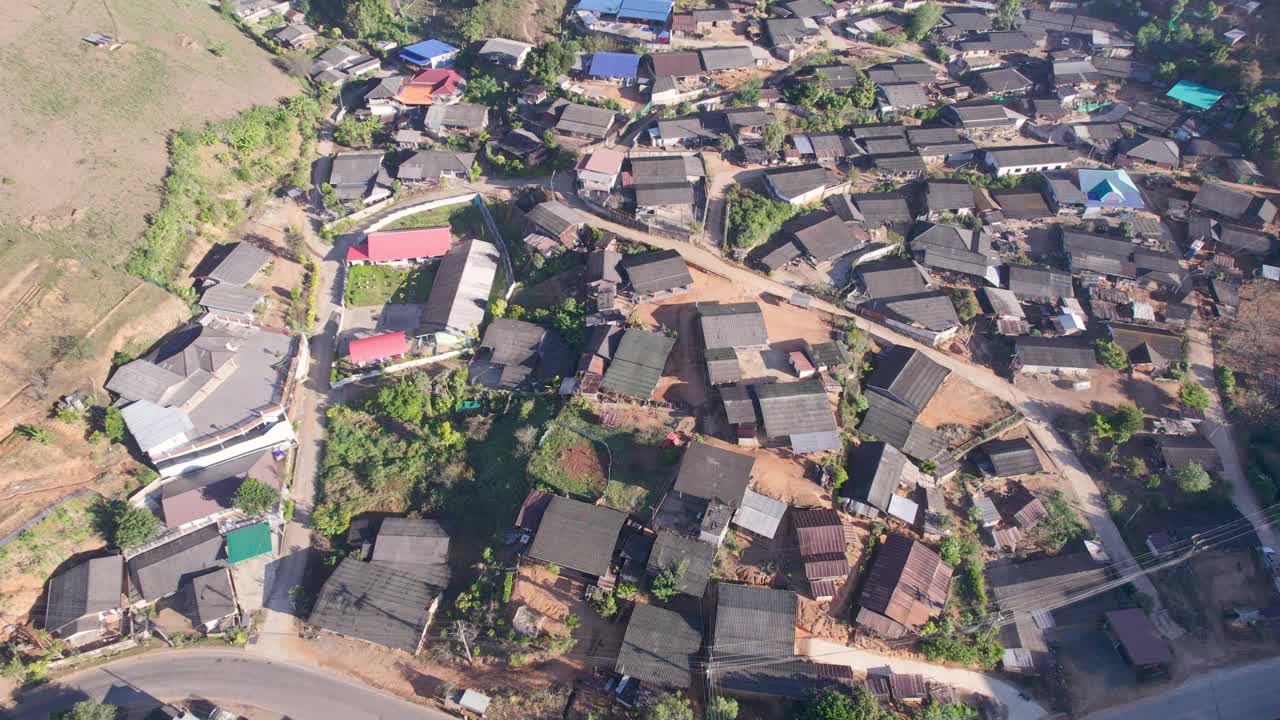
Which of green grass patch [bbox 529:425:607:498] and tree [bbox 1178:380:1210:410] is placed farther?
tree [bbox 1178:380:1210:410]

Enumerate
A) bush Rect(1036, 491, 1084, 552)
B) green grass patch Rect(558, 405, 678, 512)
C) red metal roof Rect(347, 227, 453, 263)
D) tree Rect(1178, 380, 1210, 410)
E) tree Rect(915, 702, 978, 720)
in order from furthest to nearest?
red metal roof Rect(347, 227, 453, 263), tree Rect(1178, 380, 1210, 410), bush Rect(1036, 491, 1084, 552), green grass patch Rect(558, 405, 678, 512), tree Rect(915, 702, 978, 720)

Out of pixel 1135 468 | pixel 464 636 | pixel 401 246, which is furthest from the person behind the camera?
pixel 401 246

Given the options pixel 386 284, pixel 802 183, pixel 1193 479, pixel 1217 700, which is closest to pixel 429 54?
pixel 386 284

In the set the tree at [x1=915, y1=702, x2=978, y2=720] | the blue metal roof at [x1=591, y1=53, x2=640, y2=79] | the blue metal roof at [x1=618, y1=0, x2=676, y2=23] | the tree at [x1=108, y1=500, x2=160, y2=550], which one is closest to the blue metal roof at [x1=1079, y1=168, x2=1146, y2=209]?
the blue metal roof at [x1=591, y1=53, x2=640, y2=79]

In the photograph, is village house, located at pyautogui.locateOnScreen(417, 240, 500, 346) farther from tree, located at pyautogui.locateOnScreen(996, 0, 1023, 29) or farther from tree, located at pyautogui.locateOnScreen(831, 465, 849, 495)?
tree, located at pyautogui.locateOnScreen(996, 0, 1023, 29)

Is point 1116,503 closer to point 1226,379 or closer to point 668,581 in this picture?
point 1226,379

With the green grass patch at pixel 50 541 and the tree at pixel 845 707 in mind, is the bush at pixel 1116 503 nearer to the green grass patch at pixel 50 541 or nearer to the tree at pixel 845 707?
the tree at pixel 845 707

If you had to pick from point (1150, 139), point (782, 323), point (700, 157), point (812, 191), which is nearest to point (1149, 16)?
point (1150, 139)
